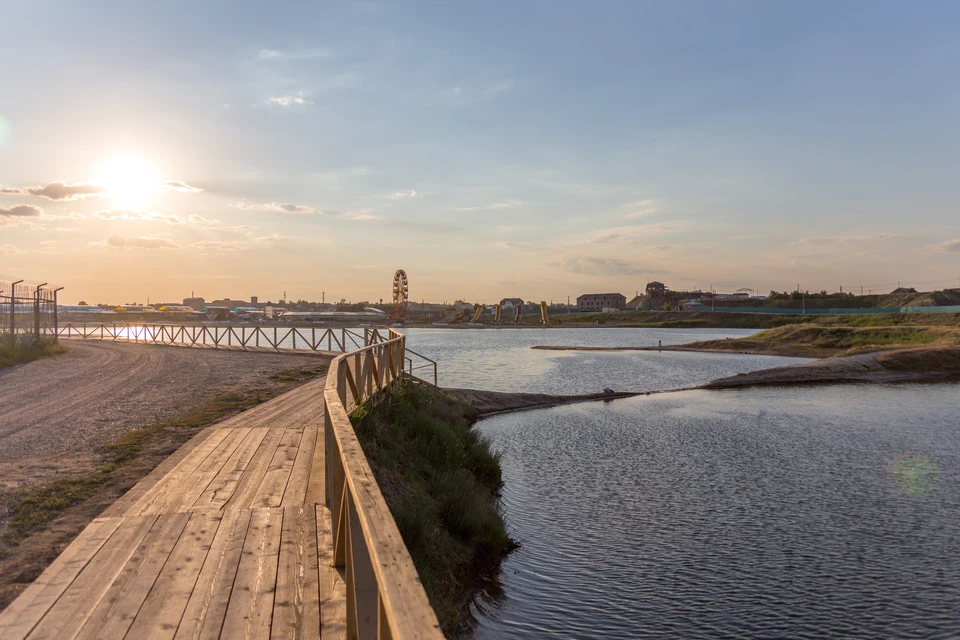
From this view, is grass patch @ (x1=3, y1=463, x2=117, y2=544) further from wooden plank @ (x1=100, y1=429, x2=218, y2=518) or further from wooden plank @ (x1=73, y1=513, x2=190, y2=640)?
wooden plank @ (x1=73, y1=513, x2=190, y2=640)

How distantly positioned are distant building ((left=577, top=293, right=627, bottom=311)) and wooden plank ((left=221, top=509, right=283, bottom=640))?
17929 cm

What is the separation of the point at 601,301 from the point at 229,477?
185286 millimetres

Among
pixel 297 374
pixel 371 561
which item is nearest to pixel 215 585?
pixel 371 561

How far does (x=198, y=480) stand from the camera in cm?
746

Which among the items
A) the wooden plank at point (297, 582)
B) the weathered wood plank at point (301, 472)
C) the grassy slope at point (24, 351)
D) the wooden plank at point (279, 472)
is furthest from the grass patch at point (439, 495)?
the grassy slope at point (24, 351)

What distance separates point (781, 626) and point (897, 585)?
2147 millimetres

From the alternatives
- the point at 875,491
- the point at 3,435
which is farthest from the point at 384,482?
the point at 875,491

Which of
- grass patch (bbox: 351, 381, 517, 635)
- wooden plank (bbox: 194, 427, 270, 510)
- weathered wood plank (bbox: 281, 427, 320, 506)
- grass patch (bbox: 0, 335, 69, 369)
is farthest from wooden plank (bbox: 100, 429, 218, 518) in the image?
grass patch (bbox: 0, 335, 69, 369)

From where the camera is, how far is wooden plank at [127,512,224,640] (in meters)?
3.88

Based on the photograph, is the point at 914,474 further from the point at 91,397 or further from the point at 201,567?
the point at 91,397

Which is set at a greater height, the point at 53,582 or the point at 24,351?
the point at 24,351

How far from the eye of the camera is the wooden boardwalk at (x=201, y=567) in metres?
3.95

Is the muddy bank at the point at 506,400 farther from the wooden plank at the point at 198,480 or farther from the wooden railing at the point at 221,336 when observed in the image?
the wooden plank at the point at 198,480

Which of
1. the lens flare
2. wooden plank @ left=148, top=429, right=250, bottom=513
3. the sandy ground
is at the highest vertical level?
wooden plank @ left=148, top=429, right=250, bottom=513
